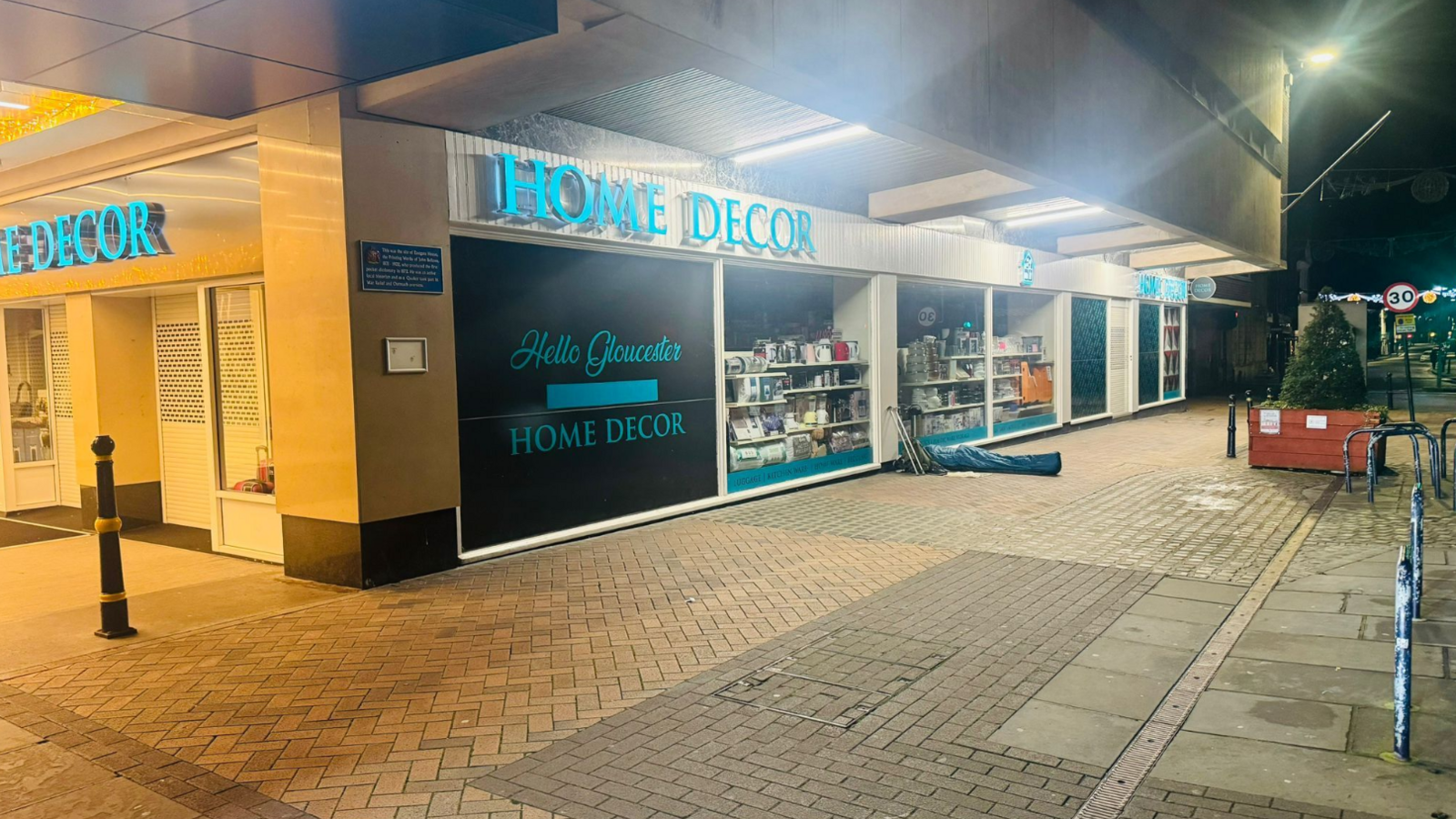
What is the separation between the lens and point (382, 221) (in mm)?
7012

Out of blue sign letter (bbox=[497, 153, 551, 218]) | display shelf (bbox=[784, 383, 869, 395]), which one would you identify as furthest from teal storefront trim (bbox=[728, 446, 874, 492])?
blue sign letter (bbox=[497, 153, 551, 218])

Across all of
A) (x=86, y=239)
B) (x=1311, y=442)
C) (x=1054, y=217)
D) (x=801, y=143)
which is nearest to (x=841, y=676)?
(x=801, y=143)

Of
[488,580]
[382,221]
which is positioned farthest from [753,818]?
[382,221]

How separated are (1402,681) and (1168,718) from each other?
966 millimetres

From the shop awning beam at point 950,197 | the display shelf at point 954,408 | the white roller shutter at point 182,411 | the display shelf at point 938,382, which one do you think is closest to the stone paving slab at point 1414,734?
the shop awning beam at point 950,197

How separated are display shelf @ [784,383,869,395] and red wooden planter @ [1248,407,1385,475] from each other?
540 centimetres

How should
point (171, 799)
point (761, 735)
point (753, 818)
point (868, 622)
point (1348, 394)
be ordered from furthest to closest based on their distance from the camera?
point (1348, 394), point (868, 622), point (761, 735), point (171, 799), point (753, 818)

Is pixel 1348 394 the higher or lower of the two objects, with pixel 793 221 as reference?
lower

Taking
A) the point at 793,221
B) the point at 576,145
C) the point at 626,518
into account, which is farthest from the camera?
the point at 793,221

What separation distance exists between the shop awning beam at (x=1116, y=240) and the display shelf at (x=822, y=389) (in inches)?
258

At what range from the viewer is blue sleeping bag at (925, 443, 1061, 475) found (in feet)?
41.3

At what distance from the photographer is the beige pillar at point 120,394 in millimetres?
9531

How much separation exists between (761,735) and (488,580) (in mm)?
3606

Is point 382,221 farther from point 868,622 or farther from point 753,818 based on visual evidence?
point 753,818
